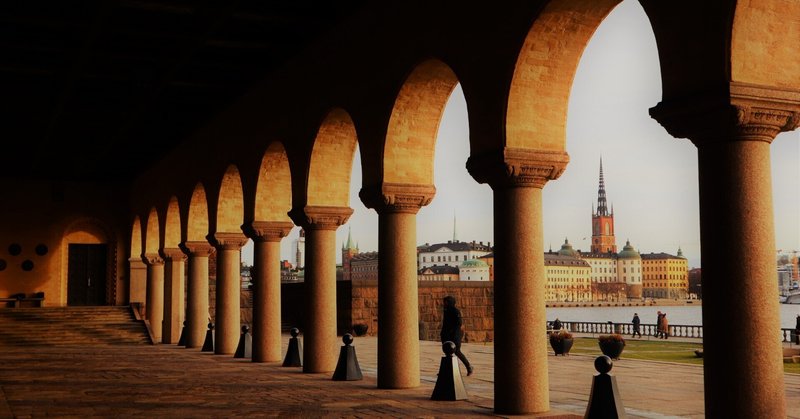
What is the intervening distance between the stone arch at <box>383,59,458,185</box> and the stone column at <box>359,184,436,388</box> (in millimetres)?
256

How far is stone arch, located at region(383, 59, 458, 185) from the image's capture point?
1188 centimetres

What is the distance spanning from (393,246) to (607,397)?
17.5 ft

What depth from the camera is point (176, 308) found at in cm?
2598

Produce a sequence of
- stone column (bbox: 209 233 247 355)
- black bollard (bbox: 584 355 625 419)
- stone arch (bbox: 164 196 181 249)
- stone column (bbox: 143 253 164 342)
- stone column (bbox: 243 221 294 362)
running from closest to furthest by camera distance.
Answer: black bollard (bbox: 584 355 625 419)
stone column (bbox: 243 221 294 362)
stone column (bbox: 209 233 247 355)
stone arch (bbox: 164 196 181 249)
stone column (bbox: 143 253 164 342)

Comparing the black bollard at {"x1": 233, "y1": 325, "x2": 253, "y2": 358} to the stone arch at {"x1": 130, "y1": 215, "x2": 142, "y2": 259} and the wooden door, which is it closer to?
the stone arch at {"x1": 130, "y1": 215, "x2": 142, "y2": 259}

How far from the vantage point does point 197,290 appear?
75.5 ft

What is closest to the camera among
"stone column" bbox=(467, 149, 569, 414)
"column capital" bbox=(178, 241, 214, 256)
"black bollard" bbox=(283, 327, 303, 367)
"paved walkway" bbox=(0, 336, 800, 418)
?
"stone column" bbox=(467, 149, 569, 414)

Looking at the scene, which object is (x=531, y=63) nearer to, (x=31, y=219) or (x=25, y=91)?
(x=25, y=91)

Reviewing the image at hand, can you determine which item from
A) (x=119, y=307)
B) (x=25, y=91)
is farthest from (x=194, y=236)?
(x=119, y=307)

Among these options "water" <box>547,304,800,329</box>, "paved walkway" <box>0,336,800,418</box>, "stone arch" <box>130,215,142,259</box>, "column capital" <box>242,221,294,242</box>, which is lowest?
"water" <box>547,304,800,329</box>

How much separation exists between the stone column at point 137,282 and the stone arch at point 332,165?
782 inches

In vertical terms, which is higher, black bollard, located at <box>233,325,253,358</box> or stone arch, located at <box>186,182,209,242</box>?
stone arch, located at <box>186,182,209,242</box>

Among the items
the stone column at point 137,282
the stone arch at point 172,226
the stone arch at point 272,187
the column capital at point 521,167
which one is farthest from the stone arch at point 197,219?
the column capital at point 521,167

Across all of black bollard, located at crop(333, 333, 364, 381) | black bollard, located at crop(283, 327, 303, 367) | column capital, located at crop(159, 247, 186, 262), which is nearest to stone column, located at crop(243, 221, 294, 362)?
black bollard, located at crop(283, 327, 303, 367)
